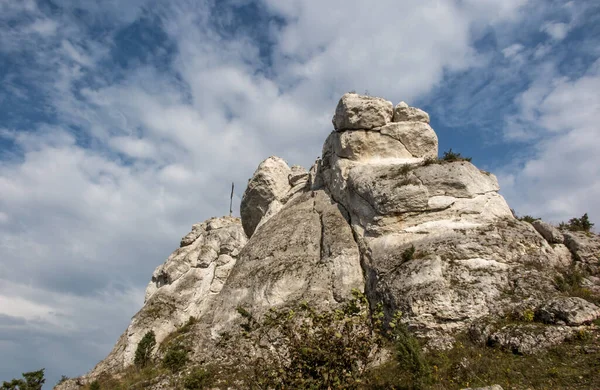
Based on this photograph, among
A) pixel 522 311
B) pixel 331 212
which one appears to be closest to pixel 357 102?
pixel 331 212

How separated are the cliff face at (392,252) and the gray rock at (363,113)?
0.07 metres

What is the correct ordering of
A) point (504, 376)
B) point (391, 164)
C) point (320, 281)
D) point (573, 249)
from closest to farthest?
point (504, 376) → point (573, 249) → point (320, 281) → point (391, 164)

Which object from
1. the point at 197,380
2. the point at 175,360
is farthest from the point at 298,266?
the point at 197,380

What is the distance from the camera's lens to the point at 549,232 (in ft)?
70.8

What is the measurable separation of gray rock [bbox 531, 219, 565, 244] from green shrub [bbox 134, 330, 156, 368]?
971 inches

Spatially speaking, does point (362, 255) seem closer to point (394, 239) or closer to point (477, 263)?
point (394, 239)

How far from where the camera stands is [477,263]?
18734 mm

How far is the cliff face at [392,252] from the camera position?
1731 centimetres

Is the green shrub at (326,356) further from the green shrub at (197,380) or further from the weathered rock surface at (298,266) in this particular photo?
the weathered rock surface at (298,266)

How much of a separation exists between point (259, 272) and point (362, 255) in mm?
6263

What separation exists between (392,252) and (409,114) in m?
12.6

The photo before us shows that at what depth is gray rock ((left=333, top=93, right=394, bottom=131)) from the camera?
29297mm

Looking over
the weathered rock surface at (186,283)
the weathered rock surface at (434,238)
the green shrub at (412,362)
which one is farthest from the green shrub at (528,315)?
the weathered rock surface at (186,283)

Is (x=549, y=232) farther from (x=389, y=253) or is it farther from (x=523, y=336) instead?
(x=523, y=336)
